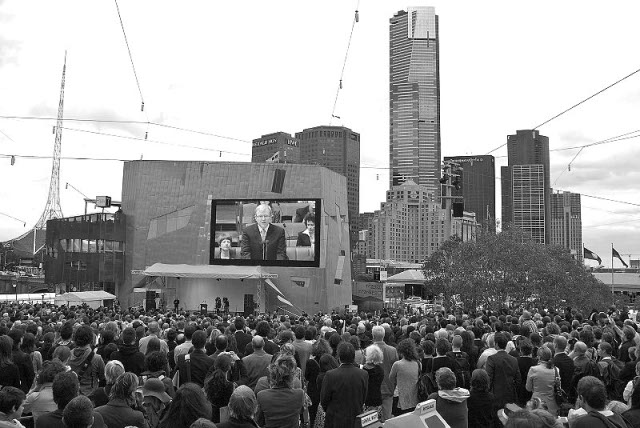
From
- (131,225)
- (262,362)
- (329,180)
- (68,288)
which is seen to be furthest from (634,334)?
(68,288)

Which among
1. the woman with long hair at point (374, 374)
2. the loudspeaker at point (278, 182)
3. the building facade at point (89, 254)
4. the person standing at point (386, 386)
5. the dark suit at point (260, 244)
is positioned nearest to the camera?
the woman with long hair at point (374, 374)

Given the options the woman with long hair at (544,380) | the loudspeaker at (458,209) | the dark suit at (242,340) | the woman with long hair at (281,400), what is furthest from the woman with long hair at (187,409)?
the loudspeaker at (458,209)

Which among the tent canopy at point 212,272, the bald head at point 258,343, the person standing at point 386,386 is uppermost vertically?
the tent canopy at point 212,272

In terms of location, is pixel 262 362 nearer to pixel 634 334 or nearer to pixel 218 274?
pixel 634 334

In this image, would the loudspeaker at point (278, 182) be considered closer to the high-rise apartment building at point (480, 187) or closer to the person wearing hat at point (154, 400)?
the person wearing hat at point (154, 400)

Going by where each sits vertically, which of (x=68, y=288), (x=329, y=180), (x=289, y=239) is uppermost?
(x=329, y=180)

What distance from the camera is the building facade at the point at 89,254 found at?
52.6m

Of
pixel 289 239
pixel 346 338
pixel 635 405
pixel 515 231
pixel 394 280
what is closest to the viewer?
A: pixel 635 405

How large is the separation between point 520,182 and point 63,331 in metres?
81.0

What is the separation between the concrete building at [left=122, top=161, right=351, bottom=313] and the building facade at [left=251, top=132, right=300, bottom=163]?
17.0 m

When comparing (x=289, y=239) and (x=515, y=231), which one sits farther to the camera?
(x=289, y=239)

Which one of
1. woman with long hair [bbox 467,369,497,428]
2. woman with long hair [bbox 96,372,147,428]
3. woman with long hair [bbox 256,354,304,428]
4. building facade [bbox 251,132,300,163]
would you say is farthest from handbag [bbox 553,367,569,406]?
building facade [bbox 251,132,300,163]

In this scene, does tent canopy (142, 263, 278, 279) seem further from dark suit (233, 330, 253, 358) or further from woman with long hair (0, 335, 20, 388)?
woman with long hair (0, 335, 20, 388)

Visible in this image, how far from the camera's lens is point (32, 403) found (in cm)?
607
